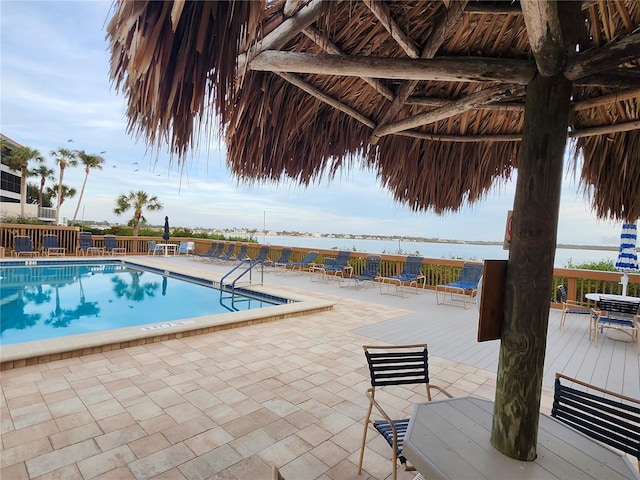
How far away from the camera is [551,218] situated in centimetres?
145

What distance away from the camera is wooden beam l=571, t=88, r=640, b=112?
1955 millimetres

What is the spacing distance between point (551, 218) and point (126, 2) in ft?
6.13

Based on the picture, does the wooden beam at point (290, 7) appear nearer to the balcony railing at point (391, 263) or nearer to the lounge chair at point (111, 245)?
the balcony railing at point (391, 263)

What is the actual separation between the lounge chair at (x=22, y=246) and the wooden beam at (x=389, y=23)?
1514 centimetres

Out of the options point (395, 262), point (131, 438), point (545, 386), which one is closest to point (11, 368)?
point (131, 438)

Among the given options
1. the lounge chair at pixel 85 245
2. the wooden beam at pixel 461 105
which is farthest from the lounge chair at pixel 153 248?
the wooden beam at pixel 461 105

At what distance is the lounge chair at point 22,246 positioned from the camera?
12086mm

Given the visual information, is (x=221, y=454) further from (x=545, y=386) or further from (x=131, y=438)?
(x=545, y=386)

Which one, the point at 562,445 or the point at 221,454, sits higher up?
the point at 562,445

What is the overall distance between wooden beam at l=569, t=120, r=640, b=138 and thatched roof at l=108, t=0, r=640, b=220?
0.03 feet

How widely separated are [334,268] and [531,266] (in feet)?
28.7

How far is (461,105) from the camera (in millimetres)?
2160

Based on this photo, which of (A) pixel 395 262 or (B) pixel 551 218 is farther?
(A) pixel 395 262

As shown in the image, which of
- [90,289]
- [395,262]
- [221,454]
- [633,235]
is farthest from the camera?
[395,262]
